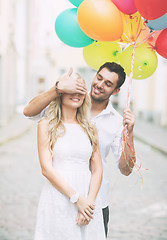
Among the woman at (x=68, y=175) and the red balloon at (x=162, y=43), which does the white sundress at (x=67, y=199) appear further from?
the red balloon at (x=162, y=43)

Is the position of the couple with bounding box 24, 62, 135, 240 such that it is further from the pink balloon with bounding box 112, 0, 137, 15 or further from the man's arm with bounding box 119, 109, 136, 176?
the pink balloon with bounding box 112, 0, 137, 15

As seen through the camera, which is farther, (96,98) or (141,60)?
(141,60)

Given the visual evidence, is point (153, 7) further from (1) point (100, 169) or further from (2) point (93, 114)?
(1) point (100, 169)

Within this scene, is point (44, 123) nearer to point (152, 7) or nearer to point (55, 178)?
point (55, 178)

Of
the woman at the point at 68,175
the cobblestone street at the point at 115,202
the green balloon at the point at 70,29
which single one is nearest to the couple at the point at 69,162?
the woman at the point at 68,175

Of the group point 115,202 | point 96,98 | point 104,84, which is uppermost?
point 104,84

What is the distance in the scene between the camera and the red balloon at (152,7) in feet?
7.48

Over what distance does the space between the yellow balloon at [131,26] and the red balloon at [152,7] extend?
25cm

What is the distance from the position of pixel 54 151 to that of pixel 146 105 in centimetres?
2324

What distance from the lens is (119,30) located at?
98.3 inches

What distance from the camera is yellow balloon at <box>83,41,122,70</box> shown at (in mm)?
2885

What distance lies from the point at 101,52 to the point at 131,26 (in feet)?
1.10

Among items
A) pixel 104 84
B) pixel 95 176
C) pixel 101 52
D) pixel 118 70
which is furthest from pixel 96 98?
pixel 95 176

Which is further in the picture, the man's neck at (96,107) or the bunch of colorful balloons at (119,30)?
the man's neck at (96,107)
